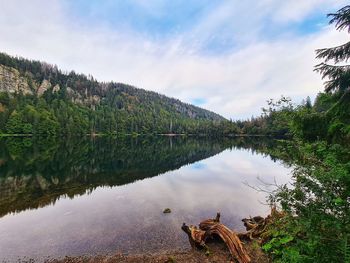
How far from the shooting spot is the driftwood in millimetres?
12052

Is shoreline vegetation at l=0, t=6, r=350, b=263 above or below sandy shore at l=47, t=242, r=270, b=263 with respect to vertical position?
above

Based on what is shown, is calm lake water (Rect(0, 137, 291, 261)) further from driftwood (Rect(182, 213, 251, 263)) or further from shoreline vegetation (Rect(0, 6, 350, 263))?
shoreline vegetation (Rect(0, 6, 350, 263))

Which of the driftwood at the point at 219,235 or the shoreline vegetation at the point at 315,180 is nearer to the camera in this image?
the shoreline vegetation at the point at 315,180

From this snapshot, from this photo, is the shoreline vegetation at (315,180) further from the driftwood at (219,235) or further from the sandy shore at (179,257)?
the driftwood at (219,235)

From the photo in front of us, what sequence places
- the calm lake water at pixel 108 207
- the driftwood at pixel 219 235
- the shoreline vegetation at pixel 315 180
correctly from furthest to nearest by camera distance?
1. the calm lake water at pixel 108 207
2. the driftwood at pixel 219 235
3. the shoreline vegetation at pixel 315 180

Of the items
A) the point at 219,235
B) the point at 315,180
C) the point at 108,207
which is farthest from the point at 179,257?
the point at 108,207

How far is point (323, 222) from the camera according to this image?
15.6 feet

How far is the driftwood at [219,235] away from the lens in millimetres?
12052

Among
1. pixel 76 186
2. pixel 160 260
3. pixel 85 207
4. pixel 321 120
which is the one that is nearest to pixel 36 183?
pixel 76 186

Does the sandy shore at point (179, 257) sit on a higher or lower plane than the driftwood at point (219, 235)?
lower

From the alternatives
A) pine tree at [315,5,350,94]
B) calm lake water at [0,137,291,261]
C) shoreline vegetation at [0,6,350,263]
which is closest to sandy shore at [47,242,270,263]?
A: shoreline vegetation at [0,6,350,263]

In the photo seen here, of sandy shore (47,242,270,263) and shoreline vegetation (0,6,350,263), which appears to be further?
sandy shore (47,242,270,263)

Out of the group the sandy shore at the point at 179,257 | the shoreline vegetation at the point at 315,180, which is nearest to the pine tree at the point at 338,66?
the shoreline vegetation at the point at 315,180

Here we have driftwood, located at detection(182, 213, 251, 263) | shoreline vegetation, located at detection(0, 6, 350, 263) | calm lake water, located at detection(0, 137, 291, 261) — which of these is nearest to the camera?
shoreline vegetation, located at detection(0, 6, 350, 263)
